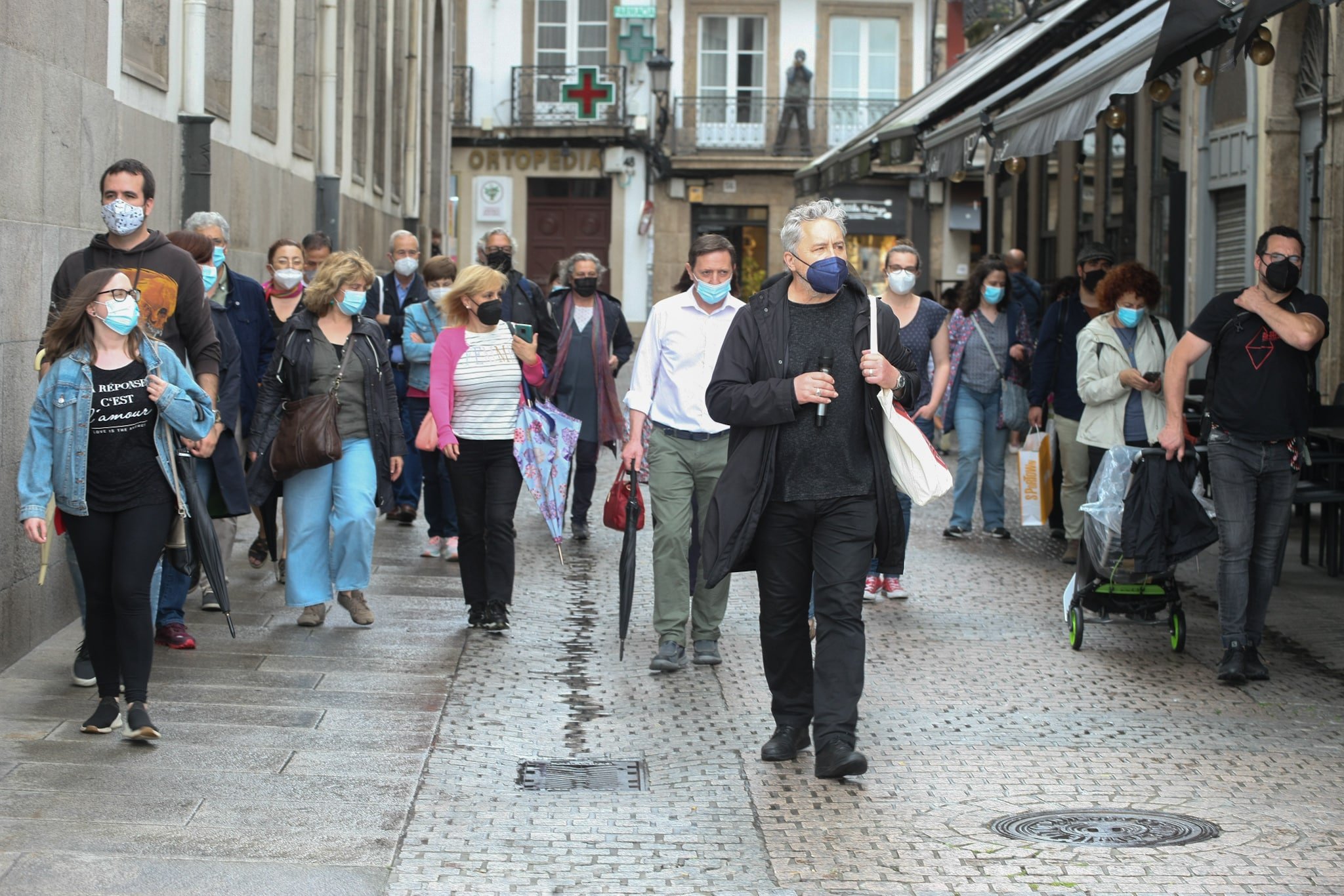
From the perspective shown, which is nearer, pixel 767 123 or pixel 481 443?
Answer: pixel 481 443

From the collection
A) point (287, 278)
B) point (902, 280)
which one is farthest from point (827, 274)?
point (287, 278)

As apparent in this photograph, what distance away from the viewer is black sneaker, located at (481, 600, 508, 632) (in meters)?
9.00

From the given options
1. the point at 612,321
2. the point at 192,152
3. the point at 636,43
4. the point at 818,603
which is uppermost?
the point at 636,43

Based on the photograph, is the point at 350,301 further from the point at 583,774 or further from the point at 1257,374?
the point at 1257,374

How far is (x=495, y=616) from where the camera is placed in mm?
9016

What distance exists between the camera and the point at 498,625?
9.01 meters

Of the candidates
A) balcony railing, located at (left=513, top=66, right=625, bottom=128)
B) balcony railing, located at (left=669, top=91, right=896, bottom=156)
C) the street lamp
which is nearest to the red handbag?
the street lamp

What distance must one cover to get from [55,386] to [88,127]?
2.85 m

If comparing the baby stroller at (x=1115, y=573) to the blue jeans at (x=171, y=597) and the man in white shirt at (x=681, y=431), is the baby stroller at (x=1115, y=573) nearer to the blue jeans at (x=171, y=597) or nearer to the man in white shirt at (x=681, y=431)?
the man in white shirt at (x=681, y=431)

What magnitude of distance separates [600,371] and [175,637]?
4.92m

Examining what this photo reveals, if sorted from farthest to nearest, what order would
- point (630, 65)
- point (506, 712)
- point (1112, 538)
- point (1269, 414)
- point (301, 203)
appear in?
point (630, 65), point (301, 203), point (1112, 538), point (1269, 414), point (506, 712)

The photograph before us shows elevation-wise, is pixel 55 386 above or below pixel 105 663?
above

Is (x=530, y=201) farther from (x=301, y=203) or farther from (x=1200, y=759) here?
(x=1200, y=759)

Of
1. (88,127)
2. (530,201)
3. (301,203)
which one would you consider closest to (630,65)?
(530,201)
